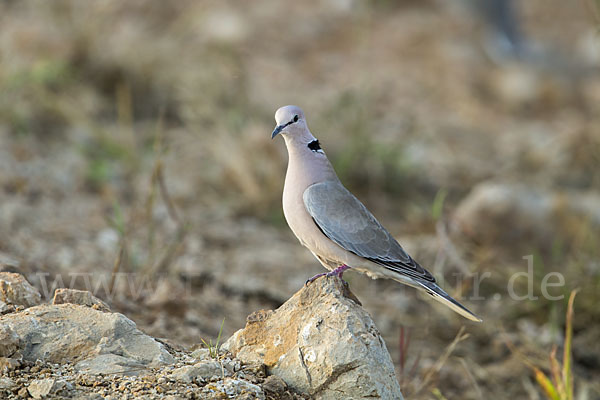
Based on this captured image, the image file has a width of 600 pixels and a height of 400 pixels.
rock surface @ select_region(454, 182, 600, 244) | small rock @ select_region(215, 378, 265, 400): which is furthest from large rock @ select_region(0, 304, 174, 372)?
rock surface @ select_region(454, 182, 600, 244)

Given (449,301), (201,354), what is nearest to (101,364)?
→ (201,354)

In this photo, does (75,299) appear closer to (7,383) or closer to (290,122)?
(7,383)

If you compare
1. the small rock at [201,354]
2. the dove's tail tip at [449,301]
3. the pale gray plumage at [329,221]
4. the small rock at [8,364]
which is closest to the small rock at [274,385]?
the small rock at [201,354]

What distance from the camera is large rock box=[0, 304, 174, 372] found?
2.49 meters

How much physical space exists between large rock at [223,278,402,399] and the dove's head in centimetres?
60

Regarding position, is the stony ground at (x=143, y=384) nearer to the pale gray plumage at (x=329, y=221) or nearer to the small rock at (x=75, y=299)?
the small rock at (x=75, y=299)

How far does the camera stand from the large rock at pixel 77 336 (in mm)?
2494

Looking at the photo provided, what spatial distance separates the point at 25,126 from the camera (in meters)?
6.34

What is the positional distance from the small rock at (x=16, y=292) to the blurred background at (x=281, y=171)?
2.30 feet

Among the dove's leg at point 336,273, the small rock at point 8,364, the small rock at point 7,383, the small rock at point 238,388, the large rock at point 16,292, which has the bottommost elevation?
the small rock at point 7,383

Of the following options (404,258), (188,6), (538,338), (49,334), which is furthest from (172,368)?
(188,6)

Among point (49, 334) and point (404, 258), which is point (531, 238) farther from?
point (49, 334)

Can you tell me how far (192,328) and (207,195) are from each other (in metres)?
2.53

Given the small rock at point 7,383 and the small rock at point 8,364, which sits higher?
the small rock at point 8,364
